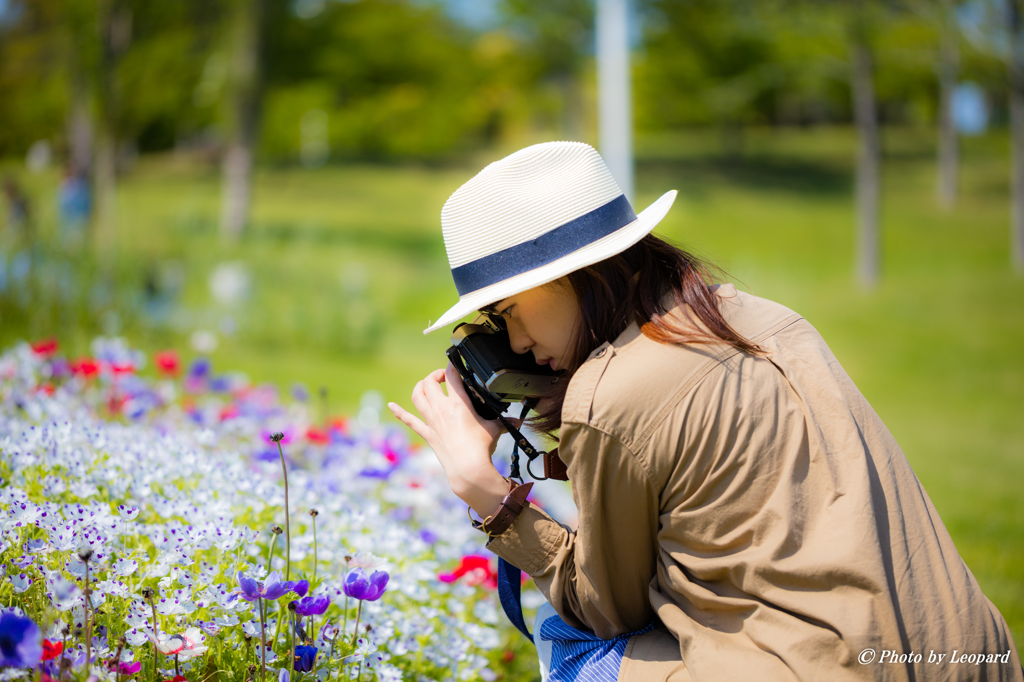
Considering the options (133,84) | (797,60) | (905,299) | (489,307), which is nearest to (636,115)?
(797,60)

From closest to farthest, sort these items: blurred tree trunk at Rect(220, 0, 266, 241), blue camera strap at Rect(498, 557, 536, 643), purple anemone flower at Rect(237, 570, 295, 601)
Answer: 1. purple anemone flower at Rect(237, 570, 295, 601)
2. blue camera strap at Rect(498, 557, 536, 643)
3. blurred tree trunk at Rect(220, 0, 266, 241)

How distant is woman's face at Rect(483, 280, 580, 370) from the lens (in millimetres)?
1403

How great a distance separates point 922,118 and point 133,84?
18.2 metres

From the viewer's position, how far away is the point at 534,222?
1361mm

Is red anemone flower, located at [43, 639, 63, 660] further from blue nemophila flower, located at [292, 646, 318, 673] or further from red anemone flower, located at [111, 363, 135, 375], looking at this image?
red anemone flower, located at [111, 363, 135, 375]

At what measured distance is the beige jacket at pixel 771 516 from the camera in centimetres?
117

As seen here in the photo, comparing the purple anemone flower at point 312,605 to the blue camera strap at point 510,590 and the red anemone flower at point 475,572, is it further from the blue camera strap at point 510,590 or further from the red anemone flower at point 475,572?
the red anemone flower at point 475,572

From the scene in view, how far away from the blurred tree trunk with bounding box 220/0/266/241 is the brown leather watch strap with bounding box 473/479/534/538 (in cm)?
1008

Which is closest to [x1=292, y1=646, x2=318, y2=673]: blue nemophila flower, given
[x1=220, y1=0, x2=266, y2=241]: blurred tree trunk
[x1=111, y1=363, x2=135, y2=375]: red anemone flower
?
[x1=111, y1=363, x2=135, y2=375]: red anemone flower

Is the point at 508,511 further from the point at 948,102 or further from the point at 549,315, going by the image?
the point at 948,102

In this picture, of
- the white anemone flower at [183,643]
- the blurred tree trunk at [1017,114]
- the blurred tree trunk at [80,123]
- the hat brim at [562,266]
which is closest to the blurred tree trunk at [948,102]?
the blurred tree trunk at [1017,114]

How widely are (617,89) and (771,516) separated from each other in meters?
4.09

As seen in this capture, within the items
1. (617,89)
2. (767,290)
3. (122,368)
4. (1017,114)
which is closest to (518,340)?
(122,368)

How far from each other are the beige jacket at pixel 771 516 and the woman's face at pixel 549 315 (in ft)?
0.49
